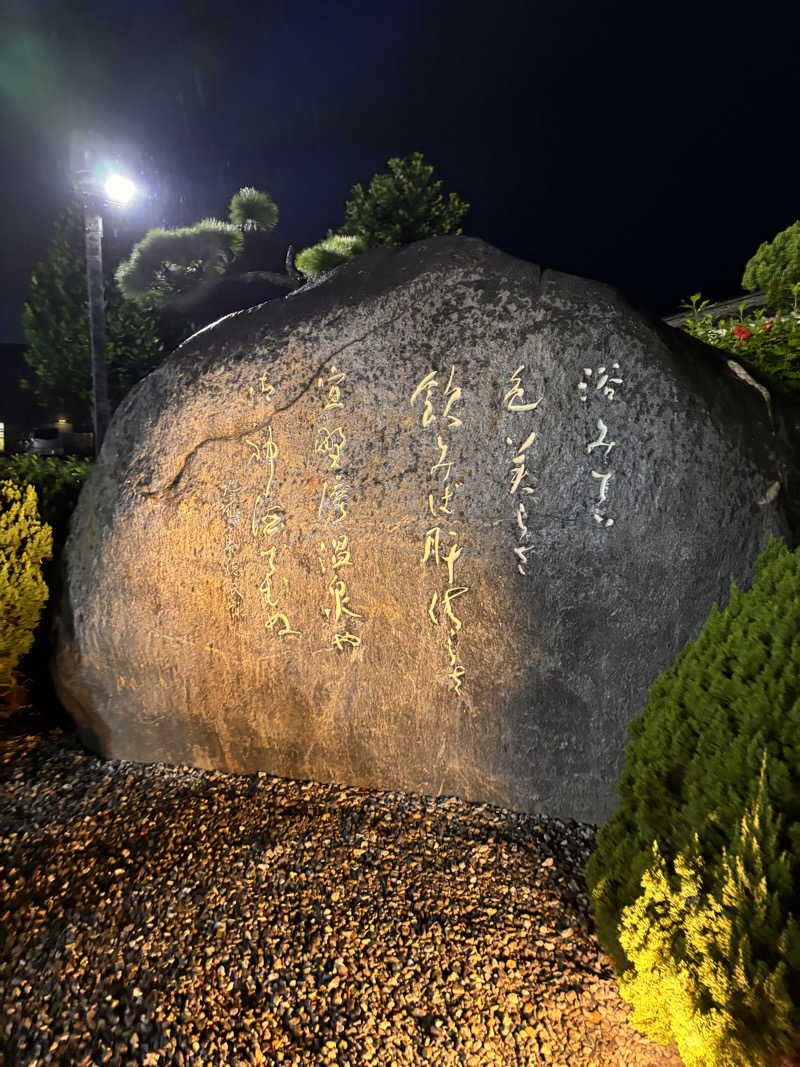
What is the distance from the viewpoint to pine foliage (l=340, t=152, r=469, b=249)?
519 inches

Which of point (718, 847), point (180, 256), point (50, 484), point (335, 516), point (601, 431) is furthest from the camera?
point (180, 256)

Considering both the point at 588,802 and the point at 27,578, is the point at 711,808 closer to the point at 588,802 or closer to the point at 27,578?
the point at 588,802

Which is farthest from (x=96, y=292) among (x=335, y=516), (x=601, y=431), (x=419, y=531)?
(x=601, y=431)

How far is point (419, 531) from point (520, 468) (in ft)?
1.77

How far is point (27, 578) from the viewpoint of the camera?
3.37 m

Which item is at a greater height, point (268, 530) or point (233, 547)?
point (268, 530)

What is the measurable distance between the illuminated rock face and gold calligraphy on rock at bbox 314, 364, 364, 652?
0.04 feet

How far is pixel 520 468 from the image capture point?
2.71 metres

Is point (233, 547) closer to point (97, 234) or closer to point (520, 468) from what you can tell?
point (520, 468)

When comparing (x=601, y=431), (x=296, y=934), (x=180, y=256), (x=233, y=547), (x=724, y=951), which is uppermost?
(x=180, y=256)

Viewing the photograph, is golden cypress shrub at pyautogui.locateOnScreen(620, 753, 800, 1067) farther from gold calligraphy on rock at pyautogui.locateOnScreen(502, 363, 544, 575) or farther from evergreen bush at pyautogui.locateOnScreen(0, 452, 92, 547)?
evergreen bush at pyautogui.locateOnScreen(0, 452, 92, 547)

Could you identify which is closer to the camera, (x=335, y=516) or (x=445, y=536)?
(x=445, y=536)

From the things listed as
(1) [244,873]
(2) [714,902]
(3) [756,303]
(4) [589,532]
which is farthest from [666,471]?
(3) [756,303]

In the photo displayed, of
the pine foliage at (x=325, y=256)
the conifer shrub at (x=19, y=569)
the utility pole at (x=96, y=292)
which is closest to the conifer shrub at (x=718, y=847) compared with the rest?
the conifer shrub at (x=19, y=569)
